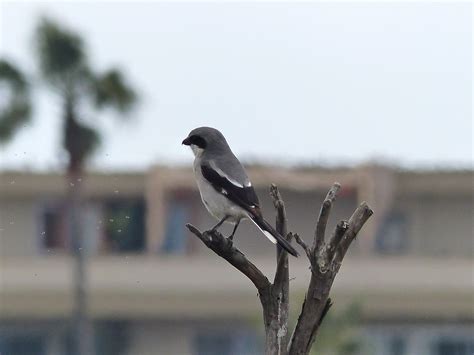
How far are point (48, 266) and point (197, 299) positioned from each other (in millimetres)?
3132

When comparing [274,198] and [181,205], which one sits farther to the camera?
[181,205]

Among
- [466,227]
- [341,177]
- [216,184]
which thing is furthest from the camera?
[466,227]

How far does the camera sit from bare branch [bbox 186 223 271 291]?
7.68 m

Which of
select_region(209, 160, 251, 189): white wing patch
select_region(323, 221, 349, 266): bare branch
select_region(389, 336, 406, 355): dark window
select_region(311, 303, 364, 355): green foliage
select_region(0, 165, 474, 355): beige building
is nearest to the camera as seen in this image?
select_region(323, 221, 349, 266): bare branch

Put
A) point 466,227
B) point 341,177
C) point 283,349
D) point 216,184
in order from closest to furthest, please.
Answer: point 283,349
point 216,184
point 341,177
point 466,227

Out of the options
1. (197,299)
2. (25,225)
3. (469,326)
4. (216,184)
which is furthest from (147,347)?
(216,184)

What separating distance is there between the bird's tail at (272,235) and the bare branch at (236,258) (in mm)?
181

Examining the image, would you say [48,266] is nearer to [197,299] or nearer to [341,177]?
[197,299]

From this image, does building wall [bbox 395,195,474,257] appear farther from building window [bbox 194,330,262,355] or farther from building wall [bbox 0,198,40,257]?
building wall [bbox 0,198,40,257]

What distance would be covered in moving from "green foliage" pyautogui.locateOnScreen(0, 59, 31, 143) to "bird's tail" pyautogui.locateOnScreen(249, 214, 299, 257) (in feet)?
78.9

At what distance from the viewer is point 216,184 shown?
9.19 meters

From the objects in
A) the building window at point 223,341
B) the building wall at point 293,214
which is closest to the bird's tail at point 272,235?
the building wall at point 293,214

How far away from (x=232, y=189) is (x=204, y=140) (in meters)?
0.44

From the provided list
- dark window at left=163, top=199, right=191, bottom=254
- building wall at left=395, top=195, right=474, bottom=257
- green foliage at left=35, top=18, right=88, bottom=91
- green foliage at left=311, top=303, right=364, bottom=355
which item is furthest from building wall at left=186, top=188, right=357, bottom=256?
green foliage at left=35, top=18, right=88, bottom=91
